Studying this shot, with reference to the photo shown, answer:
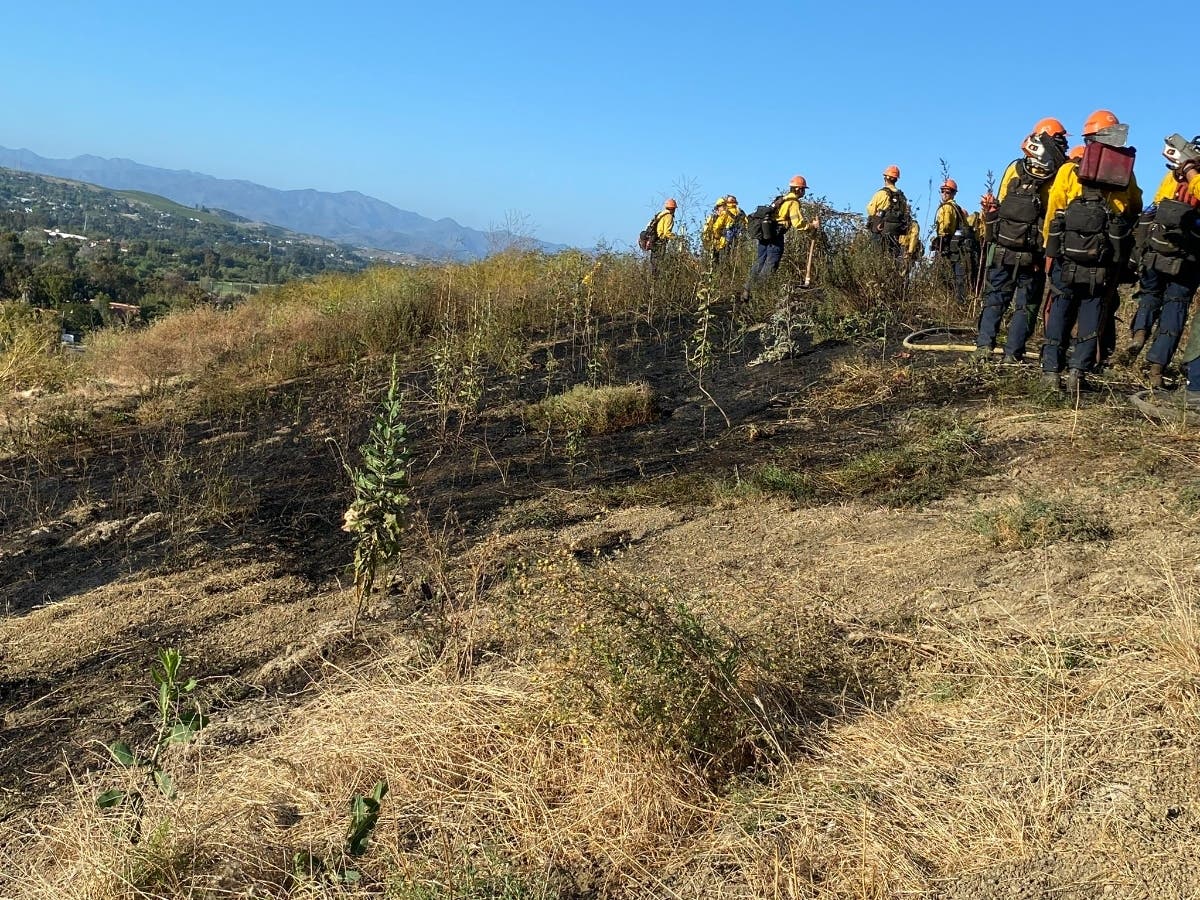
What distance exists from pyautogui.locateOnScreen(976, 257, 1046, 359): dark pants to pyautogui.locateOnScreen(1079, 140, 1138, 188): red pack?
769 millimetres

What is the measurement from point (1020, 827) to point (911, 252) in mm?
8668

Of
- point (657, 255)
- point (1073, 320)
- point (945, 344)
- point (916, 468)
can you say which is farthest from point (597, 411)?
point (657, 255)

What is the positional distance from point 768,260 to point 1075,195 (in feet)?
15.9

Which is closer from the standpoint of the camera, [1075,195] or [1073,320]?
[1075,195]

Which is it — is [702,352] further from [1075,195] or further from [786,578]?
[786,578]

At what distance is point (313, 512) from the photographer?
5324 millimetres

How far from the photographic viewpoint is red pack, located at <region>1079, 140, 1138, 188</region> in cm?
530

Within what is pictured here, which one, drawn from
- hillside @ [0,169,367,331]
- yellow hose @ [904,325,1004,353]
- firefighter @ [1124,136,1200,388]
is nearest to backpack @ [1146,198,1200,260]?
firefighter @ [1124,136,1200,388]

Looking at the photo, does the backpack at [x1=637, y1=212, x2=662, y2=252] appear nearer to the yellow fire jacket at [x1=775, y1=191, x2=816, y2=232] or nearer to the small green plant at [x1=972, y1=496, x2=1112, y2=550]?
the yellow fire jacket at [x1=775, y1=191, x2=816, y2=232]

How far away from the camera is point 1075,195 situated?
5.55 m

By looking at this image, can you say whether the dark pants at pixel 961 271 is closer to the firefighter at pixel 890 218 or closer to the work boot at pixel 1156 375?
the firefighter at pixel 890 218

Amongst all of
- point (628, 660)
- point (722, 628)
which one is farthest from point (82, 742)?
point (722, 628)

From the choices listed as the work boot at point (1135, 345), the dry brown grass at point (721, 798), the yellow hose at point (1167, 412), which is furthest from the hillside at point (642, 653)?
the work boot at point (1135, 345)

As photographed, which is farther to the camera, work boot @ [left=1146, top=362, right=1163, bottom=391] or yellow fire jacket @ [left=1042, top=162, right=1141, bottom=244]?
work boot @ [left=1146, top=362, right=1163, bottom=391]
